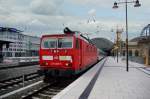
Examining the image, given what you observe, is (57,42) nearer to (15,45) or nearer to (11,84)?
(11,84)

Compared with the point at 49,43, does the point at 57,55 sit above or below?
below

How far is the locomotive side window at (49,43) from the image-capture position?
2044 cm

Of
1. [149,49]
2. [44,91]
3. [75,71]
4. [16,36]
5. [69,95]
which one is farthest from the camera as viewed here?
[16,36]

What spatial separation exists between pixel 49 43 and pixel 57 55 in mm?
1059

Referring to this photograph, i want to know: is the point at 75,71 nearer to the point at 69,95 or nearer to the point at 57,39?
the point at 57,39

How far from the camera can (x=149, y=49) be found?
3528 centimetres

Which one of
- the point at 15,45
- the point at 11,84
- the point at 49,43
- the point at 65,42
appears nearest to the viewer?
the point at 11,84

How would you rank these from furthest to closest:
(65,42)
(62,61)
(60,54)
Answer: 1. (65,42)
2. (60,54)
3. (62,61)

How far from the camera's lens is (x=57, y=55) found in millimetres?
20062

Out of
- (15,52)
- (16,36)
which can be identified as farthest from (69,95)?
(16,36)

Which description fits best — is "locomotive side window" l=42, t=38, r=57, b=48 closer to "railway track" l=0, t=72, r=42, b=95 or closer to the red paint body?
the red paint body

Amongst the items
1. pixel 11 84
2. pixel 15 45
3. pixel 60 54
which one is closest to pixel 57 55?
pixel 60 54

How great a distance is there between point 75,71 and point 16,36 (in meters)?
64.4

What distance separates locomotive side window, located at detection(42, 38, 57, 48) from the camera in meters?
20.4
